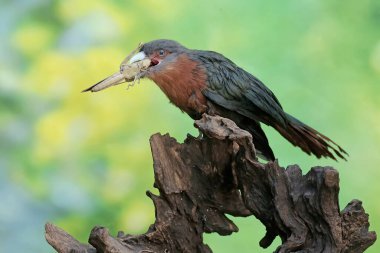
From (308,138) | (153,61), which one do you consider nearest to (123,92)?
(153,61)

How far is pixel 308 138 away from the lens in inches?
62.8

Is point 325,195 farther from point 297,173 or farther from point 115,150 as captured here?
point 115,150

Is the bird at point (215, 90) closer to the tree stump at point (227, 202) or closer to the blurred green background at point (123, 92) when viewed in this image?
the tree stump at point (227, 202)

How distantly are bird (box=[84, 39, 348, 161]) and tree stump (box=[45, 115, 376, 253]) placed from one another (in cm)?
22

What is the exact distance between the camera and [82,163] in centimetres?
212

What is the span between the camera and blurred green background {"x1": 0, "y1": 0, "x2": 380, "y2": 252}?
6.83 feet

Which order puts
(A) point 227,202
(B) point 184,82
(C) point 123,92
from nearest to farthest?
(A) point 227,202 → (B) point 184,82 → (C) point 123,92

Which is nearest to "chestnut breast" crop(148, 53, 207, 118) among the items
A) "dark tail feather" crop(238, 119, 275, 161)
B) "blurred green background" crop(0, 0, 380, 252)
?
"dark tail feather" crop(238, 119, 275, 161)

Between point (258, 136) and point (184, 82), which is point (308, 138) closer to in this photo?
point (258, 136)

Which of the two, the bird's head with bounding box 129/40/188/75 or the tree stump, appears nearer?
the tree stump

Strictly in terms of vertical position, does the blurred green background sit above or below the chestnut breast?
above

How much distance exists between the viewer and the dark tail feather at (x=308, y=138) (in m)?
1.58

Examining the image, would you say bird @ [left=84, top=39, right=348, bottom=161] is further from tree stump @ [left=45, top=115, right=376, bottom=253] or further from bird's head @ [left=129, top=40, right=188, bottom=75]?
tree stump @ [left=45, top=115, right=376, bottom=253]

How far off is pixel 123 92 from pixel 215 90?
61cm
